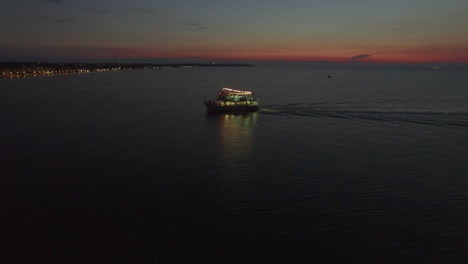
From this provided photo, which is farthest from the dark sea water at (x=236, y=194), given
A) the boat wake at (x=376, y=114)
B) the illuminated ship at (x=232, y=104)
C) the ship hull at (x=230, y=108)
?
the illuminated ship at (x=232, y=104)

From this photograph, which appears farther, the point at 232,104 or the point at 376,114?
the point at 232,104

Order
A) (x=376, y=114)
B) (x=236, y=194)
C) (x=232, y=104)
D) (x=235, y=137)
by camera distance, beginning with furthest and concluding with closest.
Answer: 1. (x=232, y=104)
2. (x=376, y=114)
3. (x=235, y=137)
4. (x=236, y=194)

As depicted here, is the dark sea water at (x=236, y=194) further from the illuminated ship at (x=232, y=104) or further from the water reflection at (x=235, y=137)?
the illuminated ship at (x=232, y=104)

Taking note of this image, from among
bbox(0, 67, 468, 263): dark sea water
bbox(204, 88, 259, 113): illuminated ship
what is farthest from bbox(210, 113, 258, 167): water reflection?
Result: bbox(204, 88, 259, 113): illuminated ship

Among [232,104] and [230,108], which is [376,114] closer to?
[232,104]

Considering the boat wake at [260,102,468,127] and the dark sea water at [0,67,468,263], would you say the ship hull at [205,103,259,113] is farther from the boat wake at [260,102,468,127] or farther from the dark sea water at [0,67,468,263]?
the dark sea water at [0,67,468,263]

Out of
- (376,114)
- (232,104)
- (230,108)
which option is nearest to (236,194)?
(230,108)

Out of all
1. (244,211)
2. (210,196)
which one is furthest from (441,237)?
(210,196)
